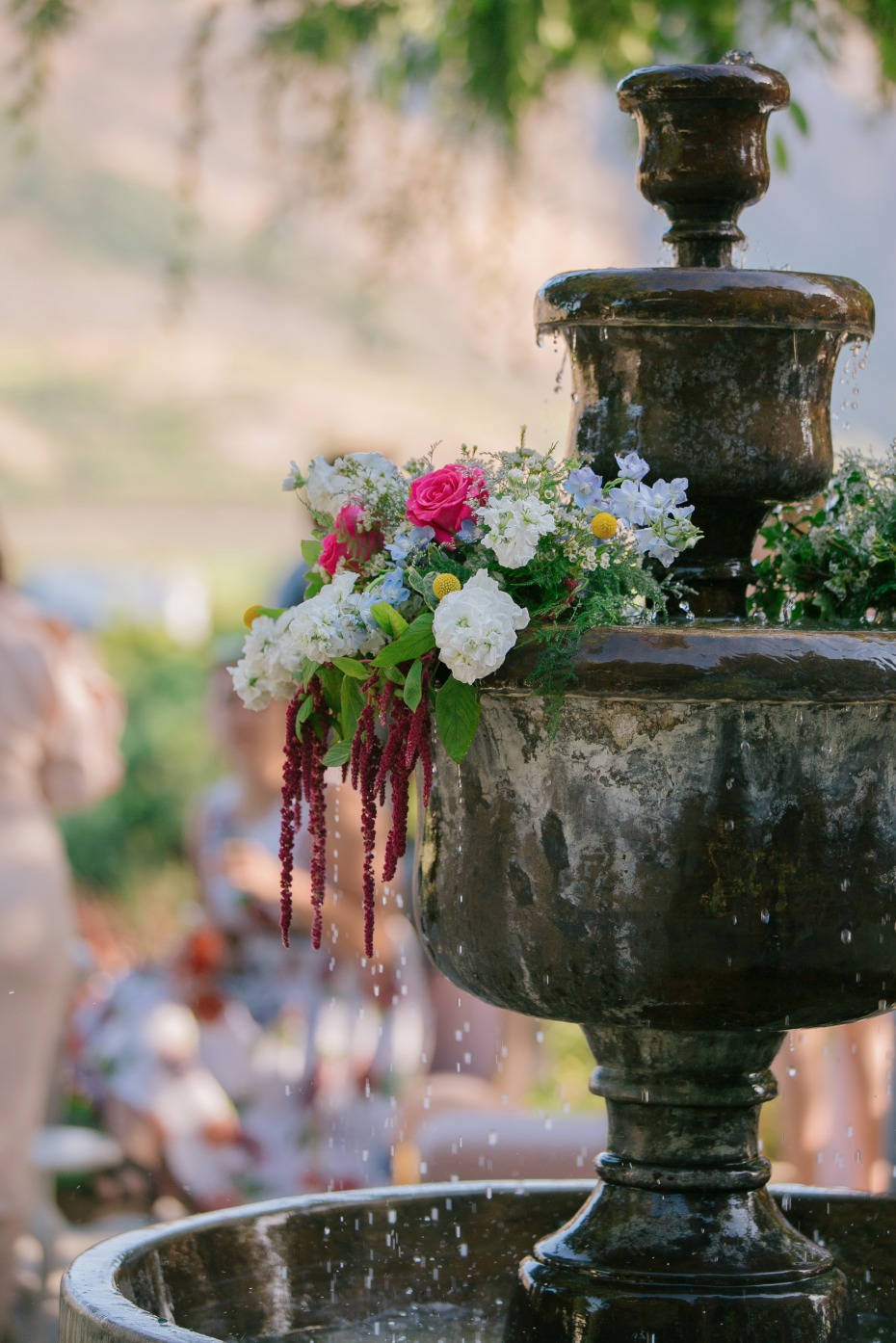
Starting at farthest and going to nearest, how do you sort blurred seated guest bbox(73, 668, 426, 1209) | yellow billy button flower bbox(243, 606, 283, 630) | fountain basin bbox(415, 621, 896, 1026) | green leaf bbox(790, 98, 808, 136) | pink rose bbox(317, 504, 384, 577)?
blurred seated guest bbox(73, 668, 426, 1209), green leaf bbox(790, 98, 808, 136), yellow billy button flower bbox(243, 606, 283, 630), pink rose bbox(317, 504, 384, 577), fountain basin bbox(415, 621, 896, 1026)

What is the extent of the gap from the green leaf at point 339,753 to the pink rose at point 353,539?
25 cm

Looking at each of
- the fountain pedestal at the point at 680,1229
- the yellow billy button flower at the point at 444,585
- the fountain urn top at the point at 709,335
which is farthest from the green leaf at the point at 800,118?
the fountain pedestal at the point at 680,1229

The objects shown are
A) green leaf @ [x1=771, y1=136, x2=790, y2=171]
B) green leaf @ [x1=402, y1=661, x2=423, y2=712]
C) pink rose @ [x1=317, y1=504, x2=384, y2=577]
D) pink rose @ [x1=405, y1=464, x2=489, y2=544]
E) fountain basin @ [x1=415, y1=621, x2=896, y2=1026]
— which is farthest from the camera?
green leaf @ [x1=771, y1=136, x2=790, y2=171]

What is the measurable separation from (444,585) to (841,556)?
0.63 metres

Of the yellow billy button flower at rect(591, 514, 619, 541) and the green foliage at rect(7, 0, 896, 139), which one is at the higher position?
the green foliage at rect(7, 0, 896, 139)

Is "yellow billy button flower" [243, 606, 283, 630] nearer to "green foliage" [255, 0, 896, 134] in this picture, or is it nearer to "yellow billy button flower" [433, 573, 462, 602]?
"yellow billy button flower" [433, 573, 462, 602]

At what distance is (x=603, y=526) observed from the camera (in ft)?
7.32

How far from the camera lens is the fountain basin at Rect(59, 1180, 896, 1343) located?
2549 mm

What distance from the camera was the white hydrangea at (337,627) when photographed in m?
2.29

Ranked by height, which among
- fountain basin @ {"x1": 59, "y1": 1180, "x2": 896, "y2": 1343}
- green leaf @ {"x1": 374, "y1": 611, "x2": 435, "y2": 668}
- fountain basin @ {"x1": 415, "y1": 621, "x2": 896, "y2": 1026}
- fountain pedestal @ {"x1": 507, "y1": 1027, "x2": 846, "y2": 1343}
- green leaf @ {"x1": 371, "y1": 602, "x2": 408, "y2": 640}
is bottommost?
fountain basin @ {"x1": 59, "y1": 1180, "x2": 896, "y2": 1343}

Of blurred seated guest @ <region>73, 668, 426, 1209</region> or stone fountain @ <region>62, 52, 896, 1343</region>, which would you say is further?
blurred seated guest @ <region>73, 668, 426, 1209</region>

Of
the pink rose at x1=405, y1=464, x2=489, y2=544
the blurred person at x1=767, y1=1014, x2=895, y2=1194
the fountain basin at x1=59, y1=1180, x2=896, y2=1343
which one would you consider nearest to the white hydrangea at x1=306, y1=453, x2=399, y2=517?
the pink rose at x1=405, y1=464, x2=489, y2=544

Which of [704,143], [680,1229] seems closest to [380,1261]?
[680,1229]

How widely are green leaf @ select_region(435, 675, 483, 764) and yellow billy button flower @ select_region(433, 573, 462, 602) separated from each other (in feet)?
0.35
